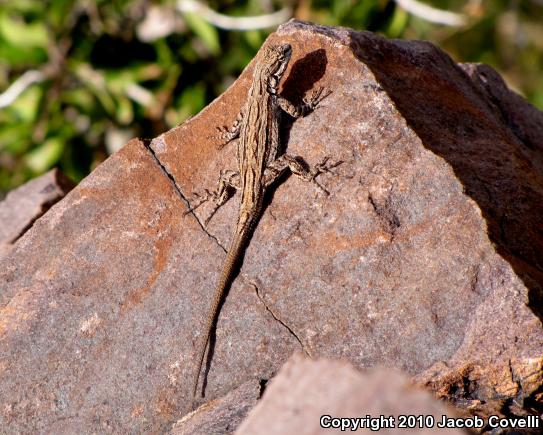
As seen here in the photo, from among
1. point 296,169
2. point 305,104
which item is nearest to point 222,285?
point 296,169

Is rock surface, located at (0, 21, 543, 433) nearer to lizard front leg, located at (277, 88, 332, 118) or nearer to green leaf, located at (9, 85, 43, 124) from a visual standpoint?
lizard front leg, located at (277, 88, 332, 118)

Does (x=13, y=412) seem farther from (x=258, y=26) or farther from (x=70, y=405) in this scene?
(x=258, y=26)

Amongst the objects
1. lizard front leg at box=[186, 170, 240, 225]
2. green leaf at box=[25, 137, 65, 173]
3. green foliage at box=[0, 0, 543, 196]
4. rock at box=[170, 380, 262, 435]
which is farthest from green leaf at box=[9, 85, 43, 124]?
rock at box=[170, 380, 262, 435]

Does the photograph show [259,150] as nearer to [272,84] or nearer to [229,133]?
[229,133]

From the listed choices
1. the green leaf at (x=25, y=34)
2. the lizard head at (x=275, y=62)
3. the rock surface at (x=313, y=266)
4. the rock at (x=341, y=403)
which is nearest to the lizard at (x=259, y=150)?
the lizard head at (x=275, y=62)

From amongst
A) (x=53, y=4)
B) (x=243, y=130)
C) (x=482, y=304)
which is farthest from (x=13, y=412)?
(x=53, y=4)

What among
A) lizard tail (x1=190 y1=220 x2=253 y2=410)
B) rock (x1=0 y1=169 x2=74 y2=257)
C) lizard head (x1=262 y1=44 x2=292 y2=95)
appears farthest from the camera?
rock (x1=0 y1=169 x2=74 y2=257)
